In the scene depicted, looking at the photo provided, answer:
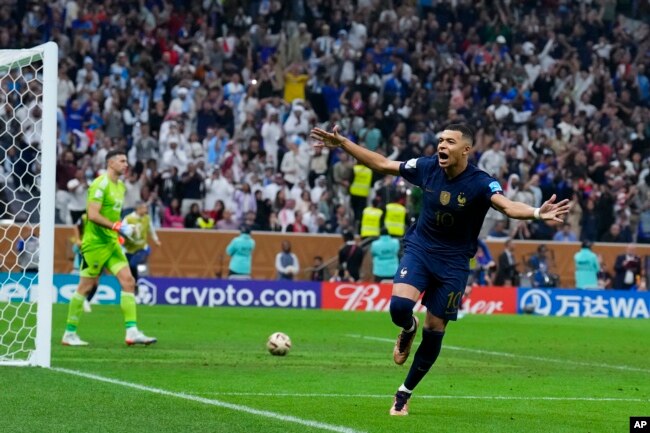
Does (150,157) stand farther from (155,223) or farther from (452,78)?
(452,78)

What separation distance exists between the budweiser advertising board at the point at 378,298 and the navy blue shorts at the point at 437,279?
62.5 feet

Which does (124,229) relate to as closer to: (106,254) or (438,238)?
(106,254)

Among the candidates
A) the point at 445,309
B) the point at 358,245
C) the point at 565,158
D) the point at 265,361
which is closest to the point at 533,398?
the point at 445,309

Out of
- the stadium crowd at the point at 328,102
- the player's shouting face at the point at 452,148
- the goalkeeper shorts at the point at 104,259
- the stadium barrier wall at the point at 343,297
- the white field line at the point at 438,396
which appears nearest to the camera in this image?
the player's shouting face at the point at 452,148

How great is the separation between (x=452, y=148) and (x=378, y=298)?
1970cm

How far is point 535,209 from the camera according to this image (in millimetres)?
9094

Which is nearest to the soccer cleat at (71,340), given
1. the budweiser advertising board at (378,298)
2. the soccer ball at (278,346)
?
the soccer ball at (278,346)

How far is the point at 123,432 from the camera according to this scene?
27.5 feet

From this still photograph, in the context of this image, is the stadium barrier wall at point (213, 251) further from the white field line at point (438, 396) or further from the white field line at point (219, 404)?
the white field line at point (438, 396)

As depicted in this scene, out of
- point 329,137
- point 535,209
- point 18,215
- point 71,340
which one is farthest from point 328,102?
point 535,209

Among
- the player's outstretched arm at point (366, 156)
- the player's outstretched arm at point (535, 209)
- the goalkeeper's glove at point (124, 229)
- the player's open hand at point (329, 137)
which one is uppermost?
the player's open hand at point (329, 137)

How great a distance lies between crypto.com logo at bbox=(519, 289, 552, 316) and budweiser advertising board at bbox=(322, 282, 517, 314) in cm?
24

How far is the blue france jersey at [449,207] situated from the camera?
9828 mm

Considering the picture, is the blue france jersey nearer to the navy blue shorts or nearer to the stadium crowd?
the navy blue shorts
